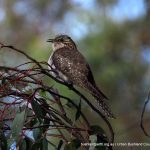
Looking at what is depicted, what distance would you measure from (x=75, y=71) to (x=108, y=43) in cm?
596

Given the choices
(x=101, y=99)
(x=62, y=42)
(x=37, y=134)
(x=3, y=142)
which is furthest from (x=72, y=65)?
(x=3, y=142)

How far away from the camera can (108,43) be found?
35.9 ft

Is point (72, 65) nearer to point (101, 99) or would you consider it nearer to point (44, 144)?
point (101, 99)

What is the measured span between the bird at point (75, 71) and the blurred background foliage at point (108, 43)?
341cm

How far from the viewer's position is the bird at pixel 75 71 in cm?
444

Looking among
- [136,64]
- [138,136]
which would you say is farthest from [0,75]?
[136,64]

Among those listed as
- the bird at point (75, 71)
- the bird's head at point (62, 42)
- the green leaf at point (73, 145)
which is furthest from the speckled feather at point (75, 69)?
the green leaf at point (73, 145)

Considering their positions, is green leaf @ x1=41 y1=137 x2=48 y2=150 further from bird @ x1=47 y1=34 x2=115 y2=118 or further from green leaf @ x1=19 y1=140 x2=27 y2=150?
bird @ x1=47 y1=34 x2=115 y2=118

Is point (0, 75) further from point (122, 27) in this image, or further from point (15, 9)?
point (15, 9)

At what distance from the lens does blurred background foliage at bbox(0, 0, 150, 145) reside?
33.0ft

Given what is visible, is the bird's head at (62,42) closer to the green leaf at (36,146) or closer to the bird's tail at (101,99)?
the bird's tail at (101,99)

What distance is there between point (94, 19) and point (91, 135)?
24.2ft


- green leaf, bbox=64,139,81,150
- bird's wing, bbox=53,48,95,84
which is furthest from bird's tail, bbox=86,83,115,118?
green leaf, bbox=64,139,81,150

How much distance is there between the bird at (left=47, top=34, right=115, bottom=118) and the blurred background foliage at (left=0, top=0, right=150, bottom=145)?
3410mm
